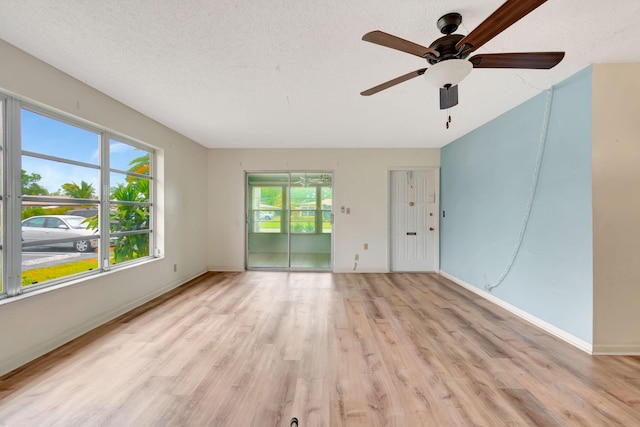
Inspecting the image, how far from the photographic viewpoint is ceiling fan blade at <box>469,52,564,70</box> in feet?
4.92

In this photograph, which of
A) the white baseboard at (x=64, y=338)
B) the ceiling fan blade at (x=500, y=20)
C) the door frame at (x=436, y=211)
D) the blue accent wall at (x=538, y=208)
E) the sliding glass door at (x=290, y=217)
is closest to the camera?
the ceiling fan blade at (x=500, y=20)

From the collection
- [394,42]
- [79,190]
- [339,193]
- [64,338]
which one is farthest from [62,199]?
[339,193]

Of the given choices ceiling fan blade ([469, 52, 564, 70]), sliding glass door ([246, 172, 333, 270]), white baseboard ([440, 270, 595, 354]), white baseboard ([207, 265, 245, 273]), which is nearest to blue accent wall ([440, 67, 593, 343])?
white baseboard ([440, 270, 595, 354])

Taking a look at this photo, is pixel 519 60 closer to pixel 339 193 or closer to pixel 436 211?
pixel 339 193

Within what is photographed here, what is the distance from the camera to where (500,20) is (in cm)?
126

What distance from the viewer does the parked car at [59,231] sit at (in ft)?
7.02

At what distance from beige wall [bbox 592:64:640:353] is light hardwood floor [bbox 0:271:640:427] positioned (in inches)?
10.6

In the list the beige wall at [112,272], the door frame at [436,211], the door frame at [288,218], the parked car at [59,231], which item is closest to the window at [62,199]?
the parked car at [59,231]

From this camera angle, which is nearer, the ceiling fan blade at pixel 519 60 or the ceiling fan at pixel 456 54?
the ceiling fan at pixel 456 54

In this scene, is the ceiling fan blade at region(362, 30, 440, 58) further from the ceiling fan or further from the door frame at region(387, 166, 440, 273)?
the door frame at region(387, 166, 440, 273)

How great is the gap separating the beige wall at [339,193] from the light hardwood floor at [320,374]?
79.4 inches

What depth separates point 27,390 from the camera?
1690 mm

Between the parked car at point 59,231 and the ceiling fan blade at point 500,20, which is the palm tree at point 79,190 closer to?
the parked car at point 59,231

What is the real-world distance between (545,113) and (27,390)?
5008 mm
